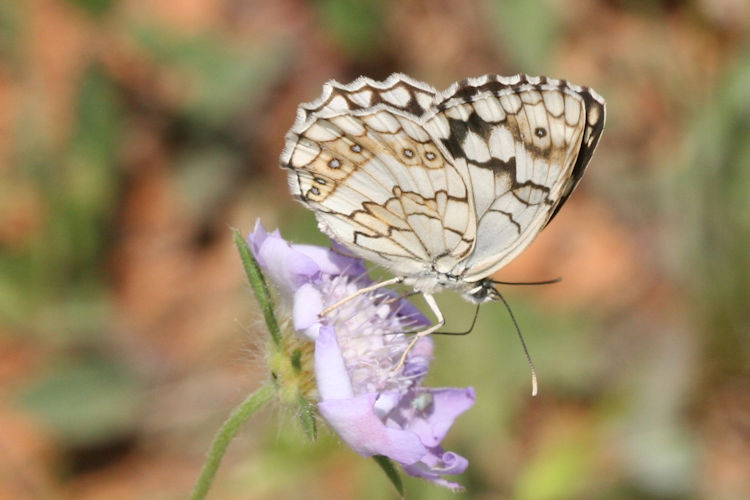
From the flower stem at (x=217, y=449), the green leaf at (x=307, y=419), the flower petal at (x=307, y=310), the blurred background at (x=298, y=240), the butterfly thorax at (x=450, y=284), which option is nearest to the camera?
the green leaf at (x=307, y=419)

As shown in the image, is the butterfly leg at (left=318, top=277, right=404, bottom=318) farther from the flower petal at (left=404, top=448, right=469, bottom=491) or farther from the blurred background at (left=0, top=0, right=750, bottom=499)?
the blurred background at (left=0, top=0, right=750, bottom=499)

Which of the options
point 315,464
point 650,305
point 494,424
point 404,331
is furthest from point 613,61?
point 404,331

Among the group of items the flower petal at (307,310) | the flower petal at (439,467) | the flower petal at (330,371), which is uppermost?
the flower petal at (307,310)

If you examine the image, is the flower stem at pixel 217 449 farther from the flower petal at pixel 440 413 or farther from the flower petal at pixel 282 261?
the flower petal at pixel 440 413

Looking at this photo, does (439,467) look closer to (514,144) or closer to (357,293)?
(357,293)

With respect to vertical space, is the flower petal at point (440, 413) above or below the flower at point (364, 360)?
below

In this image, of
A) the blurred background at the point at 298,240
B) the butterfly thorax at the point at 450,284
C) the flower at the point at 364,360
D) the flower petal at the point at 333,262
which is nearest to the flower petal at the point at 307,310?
the flower at the point at 364,360

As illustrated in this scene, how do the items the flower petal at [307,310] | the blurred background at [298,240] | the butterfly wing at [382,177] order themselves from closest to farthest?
the flower petal at [307,310] → the butterfly wing at [382,177] → the blurred background at [298,240]
